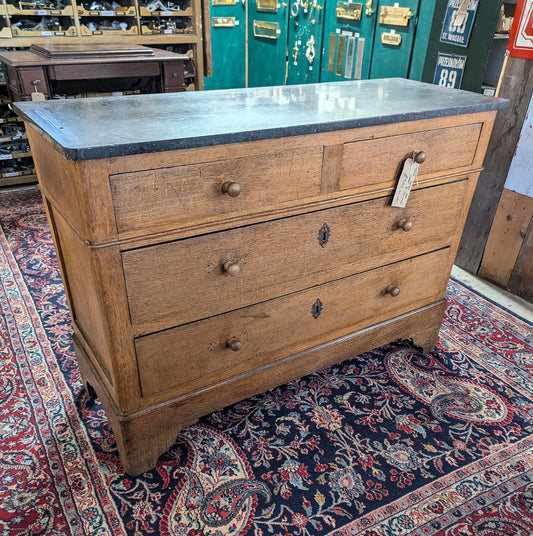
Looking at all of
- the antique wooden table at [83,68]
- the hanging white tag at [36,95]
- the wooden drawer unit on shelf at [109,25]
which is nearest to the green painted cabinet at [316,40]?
the wooden drawer unit on shelf at [109,25]

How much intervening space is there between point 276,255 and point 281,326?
29 cm

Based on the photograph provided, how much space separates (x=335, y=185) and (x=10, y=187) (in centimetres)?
343

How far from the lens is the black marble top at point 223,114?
3.87 ft

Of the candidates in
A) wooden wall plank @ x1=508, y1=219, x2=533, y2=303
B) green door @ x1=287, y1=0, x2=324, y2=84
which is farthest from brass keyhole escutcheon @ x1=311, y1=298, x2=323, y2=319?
green door @ x1=287, y1=0, x2=324, y2=84

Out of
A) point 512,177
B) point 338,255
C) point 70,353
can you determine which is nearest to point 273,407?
point 338,255

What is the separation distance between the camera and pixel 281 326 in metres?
1.70

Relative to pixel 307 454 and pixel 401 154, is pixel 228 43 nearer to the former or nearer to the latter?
pixel 401 154

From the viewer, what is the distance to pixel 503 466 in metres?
1.66

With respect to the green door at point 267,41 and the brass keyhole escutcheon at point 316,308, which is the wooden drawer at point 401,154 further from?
the green door at point 267,41

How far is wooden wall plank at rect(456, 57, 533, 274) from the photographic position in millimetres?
2453

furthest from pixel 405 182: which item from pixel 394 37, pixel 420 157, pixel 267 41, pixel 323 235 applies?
pixel 267 41

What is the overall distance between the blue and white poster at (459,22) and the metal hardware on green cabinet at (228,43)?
3605 millimetres

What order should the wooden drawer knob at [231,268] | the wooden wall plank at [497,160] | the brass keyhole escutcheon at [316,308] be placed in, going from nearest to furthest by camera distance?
the wooden drawer knob at [231,268] → the brass keyhole escutcheon at [316,308] → the wooden wall plank at [497,160]

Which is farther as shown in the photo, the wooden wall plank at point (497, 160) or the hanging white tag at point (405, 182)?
the wooden wall plank at point (497, 160)
